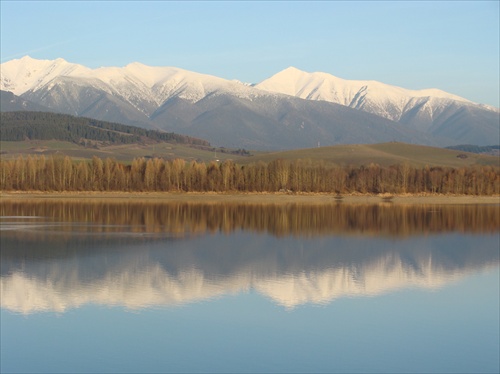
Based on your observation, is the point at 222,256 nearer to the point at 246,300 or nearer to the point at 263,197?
the point at 246,300

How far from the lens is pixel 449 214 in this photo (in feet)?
298

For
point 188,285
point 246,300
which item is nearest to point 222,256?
point 188,285

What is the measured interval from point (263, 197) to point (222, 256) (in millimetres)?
80638

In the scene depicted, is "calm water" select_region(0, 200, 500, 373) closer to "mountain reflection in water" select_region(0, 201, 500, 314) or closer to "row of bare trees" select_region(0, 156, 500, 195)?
"mountain reflection in water" select_region(0, 201, 500, 314)

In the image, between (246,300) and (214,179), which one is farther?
(214,179)

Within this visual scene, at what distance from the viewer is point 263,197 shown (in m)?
129

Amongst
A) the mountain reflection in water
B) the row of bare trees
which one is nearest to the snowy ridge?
the mountain reflection in water

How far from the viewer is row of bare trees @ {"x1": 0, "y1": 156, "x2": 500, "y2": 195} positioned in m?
140

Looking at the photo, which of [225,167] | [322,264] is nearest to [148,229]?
[322,264]

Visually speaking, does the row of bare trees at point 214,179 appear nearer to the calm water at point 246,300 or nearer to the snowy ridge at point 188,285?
the calm water at point 246,300

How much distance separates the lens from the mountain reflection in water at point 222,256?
1435 inches

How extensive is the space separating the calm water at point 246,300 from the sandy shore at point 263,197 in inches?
2217

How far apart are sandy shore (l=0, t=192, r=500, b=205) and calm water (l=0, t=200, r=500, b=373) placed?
5630 cm

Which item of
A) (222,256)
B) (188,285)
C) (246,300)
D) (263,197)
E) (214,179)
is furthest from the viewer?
(214,179)
